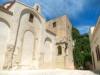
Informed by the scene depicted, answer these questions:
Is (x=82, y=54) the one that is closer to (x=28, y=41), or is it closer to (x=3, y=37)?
(x=28, y=41)

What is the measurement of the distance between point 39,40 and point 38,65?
3.93 meters

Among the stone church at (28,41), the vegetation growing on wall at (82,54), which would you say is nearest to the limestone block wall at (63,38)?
the stone church at (28,41)

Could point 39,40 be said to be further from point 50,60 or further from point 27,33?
point 50,60

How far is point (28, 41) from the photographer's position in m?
18.4

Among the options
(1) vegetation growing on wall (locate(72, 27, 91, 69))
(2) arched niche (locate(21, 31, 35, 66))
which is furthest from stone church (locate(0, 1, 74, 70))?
(1) vegetation growing on wall (locate(72, 27, 91, 69))

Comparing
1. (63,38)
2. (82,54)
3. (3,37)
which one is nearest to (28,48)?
(3,37)

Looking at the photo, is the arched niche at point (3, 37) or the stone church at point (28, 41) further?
the stone church at point (28, 41)

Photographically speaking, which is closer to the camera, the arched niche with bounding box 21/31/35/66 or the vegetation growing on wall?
the arched niche with bounding box 21/31/35/66

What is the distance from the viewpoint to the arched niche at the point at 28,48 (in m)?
17.2

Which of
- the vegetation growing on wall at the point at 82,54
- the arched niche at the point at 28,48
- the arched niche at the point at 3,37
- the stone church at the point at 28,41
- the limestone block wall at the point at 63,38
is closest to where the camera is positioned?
the arched niche at the point at 3,37

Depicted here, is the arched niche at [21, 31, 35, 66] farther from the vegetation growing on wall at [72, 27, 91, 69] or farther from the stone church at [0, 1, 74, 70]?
the vegetation growing on wall at [72, 27, 91, 69]

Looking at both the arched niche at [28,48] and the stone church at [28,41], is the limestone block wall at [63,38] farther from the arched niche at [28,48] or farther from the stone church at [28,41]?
the arched niche at [28,48]

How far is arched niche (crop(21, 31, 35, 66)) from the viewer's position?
679 inches

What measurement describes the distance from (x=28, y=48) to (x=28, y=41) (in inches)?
40.7
